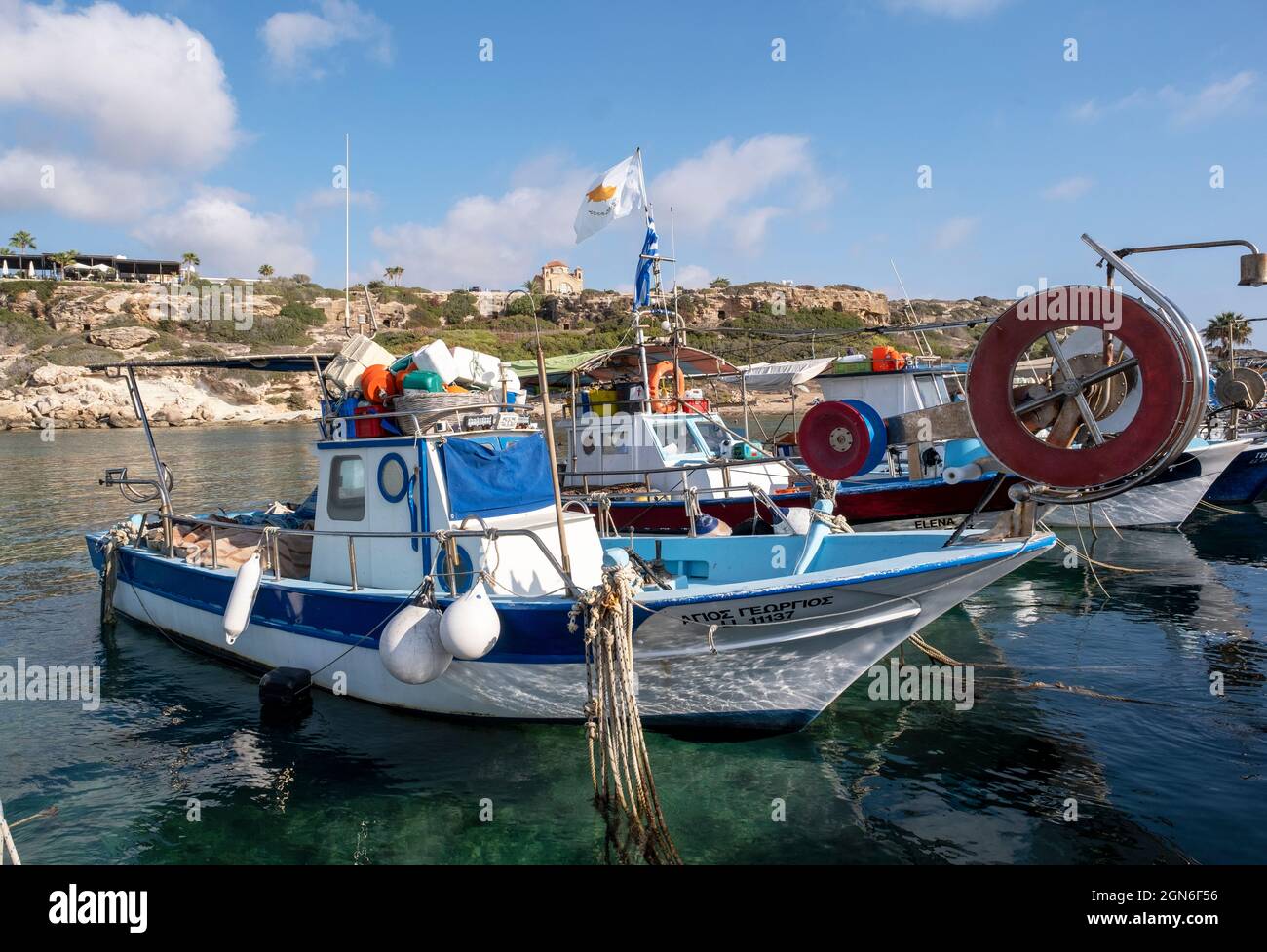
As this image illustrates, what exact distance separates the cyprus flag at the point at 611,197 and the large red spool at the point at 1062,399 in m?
9.39

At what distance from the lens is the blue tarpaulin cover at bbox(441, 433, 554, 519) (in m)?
8.01

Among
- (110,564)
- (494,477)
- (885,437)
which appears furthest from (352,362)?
(110,564)

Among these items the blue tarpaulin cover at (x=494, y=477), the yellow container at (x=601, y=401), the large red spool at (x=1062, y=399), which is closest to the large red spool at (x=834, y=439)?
the large red spool at (x=1062, y=399)

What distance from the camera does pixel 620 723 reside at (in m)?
5.87

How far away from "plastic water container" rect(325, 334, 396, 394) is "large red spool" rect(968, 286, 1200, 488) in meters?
5.96

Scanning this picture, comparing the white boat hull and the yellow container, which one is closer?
the white boat hull

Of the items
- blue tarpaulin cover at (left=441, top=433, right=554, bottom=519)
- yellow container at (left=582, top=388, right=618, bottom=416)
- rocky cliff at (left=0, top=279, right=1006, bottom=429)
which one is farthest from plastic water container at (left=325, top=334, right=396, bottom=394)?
rocky cliff at (left=0, top=279, right=1006, bottom=429)

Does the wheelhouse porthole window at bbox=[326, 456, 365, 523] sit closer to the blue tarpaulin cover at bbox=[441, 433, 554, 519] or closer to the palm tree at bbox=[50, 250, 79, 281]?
the blue tarpaulin cover at bbox=[441, 433, 554, 519]

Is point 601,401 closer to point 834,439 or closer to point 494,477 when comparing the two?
point 494,477

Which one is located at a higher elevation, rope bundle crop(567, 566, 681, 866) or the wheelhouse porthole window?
the wheelhouse porthole window

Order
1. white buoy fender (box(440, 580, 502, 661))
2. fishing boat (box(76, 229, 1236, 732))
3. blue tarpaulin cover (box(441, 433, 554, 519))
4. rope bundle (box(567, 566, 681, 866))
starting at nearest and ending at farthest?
fishing boat (box(76, 229, 1236, 732))
rope bundle (box(567, 566, 681, 866))
white buoy fender (box(440, 580, 502, 661))
blue tarpaulin cover (box(441, 433, 554, 519))

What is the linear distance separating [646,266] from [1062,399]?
12365mm
